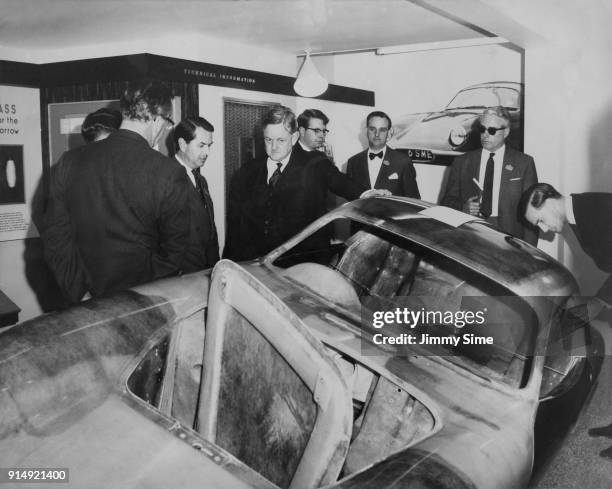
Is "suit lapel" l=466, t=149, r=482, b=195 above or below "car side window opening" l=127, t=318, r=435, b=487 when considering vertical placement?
above

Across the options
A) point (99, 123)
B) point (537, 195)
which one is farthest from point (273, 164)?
point (537, 195)

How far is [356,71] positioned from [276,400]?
97 centimetres

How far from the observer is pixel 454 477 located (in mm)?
597

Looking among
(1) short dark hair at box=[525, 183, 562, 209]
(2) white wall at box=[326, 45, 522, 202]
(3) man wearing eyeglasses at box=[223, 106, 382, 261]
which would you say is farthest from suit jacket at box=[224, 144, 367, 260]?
(1) short dark hair at box=[525, 183, 562, 209]

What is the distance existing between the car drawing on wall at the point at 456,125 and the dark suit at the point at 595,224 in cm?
20

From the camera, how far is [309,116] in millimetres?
1448

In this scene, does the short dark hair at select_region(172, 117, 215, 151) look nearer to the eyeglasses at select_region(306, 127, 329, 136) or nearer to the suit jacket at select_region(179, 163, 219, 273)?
the suit jacket at select_region(179, 163, 219, 273)

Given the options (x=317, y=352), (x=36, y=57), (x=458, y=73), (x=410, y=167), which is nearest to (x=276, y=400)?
(x=317, y=352)

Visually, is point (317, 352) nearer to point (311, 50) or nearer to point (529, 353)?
point (529, 353)

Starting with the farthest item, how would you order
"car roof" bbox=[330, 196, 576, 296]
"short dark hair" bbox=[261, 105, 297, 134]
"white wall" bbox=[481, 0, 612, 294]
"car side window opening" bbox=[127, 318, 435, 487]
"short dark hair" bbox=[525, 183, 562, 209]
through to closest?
1. "short dark hair" bbox=[261, 105, 297, 134]
2. "short dark hair" bbox=[525, 183, 562, 209]
3. "white wall" bbox=[481, 0, 612, 294]
4. "car roof" bbox=[330, 196, 576, 296]
5. "car side window opening" bbox=[127, 318, 435, 487]

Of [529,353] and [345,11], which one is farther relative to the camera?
[345,11]

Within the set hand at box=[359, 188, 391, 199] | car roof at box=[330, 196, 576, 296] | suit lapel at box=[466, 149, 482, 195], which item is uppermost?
suit lapel at box=[466, 149, 482, 195]

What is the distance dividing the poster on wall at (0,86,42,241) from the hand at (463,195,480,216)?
1088 millimetres

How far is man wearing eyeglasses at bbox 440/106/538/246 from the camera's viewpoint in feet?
4.17
